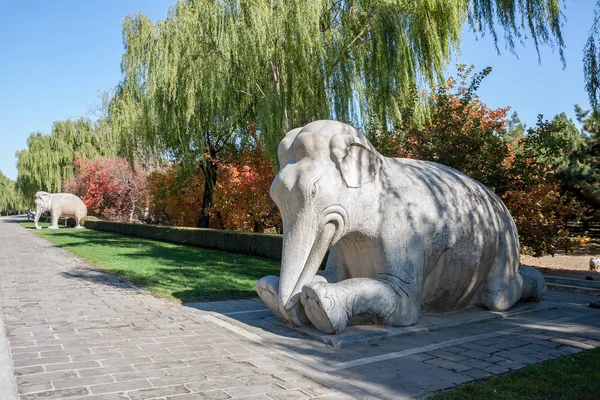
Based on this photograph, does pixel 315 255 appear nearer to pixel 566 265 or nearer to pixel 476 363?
pixel 476 363

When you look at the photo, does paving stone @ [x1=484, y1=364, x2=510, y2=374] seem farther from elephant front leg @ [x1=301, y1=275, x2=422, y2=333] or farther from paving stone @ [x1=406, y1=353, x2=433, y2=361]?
elephant front leg @ [x1=301, y1=275, x2=422, y2=333]

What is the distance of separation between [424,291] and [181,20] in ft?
38.0

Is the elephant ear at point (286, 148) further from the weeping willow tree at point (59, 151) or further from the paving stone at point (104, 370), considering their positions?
the weeping willow tree at point (59, 151)

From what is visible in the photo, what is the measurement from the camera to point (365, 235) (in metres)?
5.05

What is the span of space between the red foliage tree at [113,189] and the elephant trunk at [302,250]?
2405cm

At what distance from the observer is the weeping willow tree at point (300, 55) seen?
1077 cm

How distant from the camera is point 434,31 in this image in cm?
1098

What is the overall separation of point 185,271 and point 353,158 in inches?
275

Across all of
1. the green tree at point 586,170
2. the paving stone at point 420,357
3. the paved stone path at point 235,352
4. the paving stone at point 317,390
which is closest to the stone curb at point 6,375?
the paved stone path at point 235,352

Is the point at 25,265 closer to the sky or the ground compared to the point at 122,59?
closer to the ground

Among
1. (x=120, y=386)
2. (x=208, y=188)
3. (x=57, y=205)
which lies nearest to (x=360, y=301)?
(x=120, y=386)

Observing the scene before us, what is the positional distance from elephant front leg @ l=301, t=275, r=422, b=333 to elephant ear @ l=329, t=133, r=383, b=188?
1.08 metres

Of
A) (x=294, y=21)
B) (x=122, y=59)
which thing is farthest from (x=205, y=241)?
(x=294, y=21)

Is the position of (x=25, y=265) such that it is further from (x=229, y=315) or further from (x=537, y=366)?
(x=537, y=366)
